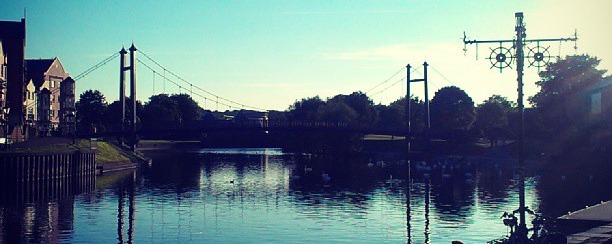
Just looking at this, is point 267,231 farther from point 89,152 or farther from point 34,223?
point 89,152

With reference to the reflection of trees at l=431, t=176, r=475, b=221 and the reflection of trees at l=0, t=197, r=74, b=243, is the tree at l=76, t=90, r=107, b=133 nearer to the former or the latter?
the reflection of trees at l=431, t=176, r=475, b=221

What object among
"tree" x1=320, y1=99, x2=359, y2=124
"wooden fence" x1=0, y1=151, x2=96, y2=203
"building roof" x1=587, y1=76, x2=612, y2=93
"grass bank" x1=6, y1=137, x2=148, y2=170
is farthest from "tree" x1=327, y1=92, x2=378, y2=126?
"wooden fence" x1=0, y1=151, x2=96, y2=203

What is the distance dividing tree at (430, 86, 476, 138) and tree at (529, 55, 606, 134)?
41177 millimetres

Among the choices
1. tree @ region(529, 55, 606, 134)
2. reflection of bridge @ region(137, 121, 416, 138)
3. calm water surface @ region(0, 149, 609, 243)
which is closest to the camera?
calm water surface @ region(0, 149, 609, 243)

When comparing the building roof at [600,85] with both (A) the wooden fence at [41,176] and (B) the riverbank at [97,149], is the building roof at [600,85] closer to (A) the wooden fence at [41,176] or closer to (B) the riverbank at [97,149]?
(A) the wooden fence at [41,176]

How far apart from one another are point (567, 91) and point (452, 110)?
5690cm

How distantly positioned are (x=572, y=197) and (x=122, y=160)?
6314cm

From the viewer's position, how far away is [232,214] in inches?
2135

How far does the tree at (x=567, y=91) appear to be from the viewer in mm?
100250

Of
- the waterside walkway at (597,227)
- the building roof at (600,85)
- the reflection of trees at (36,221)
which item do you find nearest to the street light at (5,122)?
the reflection of trees at (36,221)

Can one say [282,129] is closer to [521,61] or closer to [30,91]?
[30,91]

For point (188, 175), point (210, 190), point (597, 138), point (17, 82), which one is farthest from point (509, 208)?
point (17, 82)

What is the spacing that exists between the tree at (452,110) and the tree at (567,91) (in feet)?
135

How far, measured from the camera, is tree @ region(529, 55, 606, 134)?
100 meters
